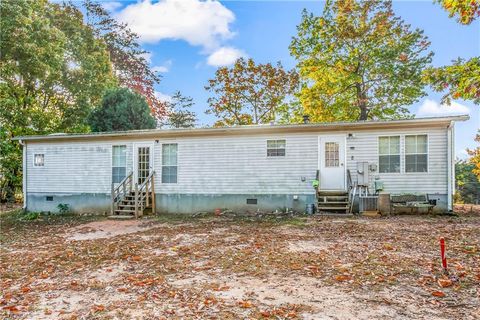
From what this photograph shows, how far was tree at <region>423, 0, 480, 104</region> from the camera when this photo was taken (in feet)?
18.1

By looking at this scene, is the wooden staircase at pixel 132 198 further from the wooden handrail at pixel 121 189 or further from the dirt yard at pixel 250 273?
the dirt yard at pixel 250 273

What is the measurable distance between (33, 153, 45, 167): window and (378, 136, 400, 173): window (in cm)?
1331

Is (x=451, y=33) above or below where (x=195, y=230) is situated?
above

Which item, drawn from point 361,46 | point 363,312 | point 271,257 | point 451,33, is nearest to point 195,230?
point 271,257

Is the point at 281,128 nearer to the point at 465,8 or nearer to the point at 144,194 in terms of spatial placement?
the point at 144,194

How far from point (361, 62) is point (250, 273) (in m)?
17.4

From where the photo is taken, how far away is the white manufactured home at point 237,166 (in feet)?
34.8

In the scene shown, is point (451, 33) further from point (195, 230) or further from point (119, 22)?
point (119, 22)

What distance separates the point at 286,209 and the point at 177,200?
4134 millimetres

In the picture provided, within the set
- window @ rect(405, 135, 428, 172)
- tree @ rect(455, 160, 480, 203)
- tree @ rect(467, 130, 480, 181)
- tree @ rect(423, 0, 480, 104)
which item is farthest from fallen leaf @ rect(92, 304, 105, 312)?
tree @ rect(455, 160, 480, 203)

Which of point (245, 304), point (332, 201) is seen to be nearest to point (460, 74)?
point (245, 304)

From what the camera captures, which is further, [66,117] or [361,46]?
[66,117]

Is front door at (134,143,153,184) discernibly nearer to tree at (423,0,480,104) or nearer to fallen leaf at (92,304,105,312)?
fallen leaf at (92,304,105,312)

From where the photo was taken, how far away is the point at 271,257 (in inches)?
229
